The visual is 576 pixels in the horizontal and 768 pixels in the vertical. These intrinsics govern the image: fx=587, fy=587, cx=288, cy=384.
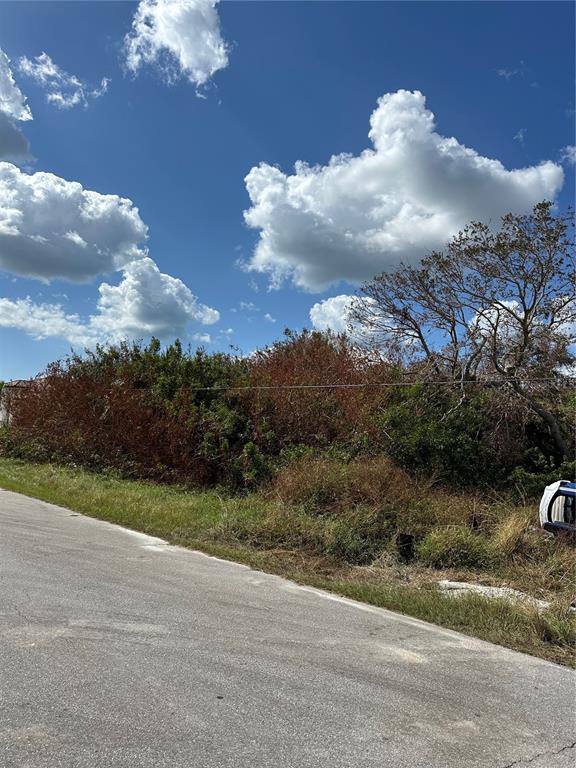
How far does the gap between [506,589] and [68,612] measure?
5651mm

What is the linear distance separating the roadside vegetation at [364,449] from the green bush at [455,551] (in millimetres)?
27

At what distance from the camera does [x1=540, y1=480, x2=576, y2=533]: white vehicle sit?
527cm

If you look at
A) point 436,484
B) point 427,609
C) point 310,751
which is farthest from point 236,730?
point 436,484

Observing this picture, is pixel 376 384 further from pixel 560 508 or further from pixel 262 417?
pixel 560 508

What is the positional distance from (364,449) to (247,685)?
11.8 metres

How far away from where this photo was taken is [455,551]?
31.0 ft

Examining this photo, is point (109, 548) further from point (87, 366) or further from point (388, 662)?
point (87, 366)

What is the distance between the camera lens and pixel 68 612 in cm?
541

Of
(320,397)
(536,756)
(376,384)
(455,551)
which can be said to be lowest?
(536,756)

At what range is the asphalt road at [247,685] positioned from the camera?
3311 mm

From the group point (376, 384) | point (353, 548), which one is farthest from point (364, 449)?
point (353, 548)

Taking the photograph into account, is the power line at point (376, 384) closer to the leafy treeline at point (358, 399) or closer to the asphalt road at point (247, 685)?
the leafy treeline at point (358, 399)

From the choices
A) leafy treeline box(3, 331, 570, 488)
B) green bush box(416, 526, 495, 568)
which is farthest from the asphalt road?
leafy treeline box(3, 331, 570, 488)

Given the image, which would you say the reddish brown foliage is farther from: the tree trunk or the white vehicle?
the white vehicle
